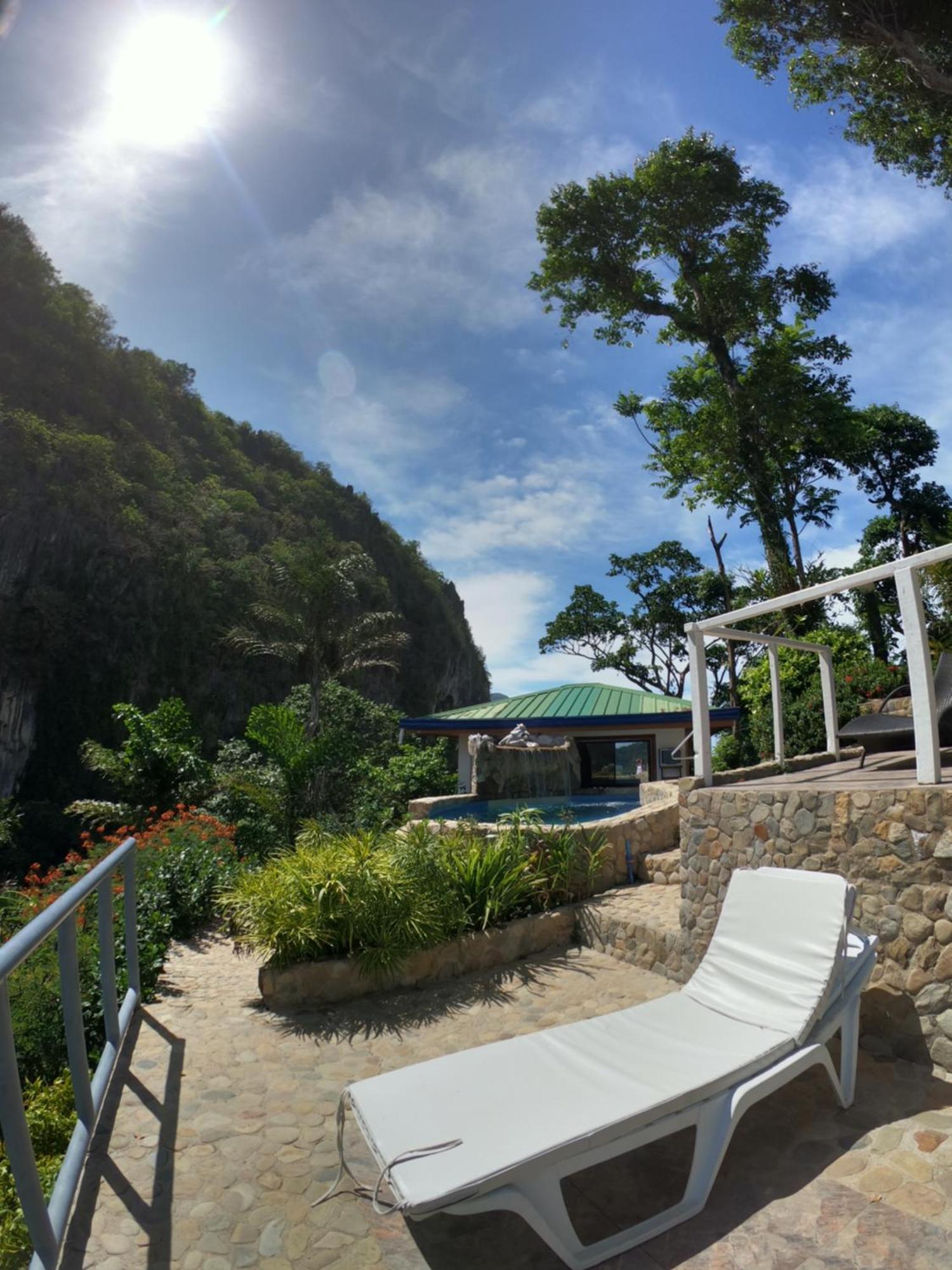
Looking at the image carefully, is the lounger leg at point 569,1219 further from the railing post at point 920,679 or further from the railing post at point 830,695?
the railing post at point 830,695

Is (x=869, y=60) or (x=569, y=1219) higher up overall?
(x=869, y=60)

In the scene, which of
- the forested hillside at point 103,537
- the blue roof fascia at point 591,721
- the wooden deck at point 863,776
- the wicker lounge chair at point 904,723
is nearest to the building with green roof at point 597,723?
the blue roof fascia at point 591,721

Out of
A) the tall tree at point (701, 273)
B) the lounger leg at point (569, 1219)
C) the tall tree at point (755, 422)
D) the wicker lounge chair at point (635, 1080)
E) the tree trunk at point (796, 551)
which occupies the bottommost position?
the lounger leg at point (569, 1219)

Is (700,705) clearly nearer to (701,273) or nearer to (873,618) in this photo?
(701,273)

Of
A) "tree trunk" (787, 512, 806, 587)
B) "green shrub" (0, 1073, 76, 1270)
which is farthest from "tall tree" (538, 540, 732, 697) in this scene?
"green shrub" (0, 1073, 76, 1270)

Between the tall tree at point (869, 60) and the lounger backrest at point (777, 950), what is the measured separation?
15.1 m

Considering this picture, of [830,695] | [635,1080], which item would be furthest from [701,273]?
[635,1080]

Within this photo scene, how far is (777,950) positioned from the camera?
11.2 feet

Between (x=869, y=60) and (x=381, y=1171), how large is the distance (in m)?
18.2

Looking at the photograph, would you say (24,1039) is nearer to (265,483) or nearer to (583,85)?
(583,85)

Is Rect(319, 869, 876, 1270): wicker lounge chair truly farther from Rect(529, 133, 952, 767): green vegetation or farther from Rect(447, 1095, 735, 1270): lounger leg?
Rect(529, 133, 952, 767): green vegetation

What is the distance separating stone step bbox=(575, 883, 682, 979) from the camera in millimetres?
5223

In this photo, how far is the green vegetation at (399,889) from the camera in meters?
5.23

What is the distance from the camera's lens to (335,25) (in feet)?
35.0
